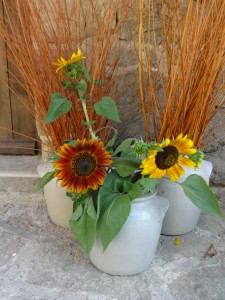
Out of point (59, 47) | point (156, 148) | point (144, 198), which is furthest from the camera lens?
point (59, 47)

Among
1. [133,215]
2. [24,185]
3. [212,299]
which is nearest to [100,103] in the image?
[133,215]

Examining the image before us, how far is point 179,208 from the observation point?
1370 mm

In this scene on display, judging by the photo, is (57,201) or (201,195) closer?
(201,195)

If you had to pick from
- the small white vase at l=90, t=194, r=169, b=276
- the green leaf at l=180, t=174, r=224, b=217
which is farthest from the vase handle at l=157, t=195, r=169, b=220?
the green leaf at l=180, t=174, r=224, b=217

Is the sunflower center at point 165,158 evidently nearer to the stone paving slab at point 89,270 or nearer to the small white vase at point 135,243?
the small white vase at point 135,243

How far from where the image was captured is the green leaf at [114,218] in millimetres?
1082

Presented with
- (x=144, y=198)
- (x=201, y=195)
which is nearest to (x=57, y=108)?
(x=144, y=198)

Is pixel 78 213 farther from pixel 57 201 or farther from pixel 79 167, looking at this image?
pixel 57 201

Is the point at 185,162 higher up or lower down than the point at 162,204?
higher up

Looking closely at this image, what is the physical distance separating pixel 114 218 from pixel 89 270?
0.76 feet

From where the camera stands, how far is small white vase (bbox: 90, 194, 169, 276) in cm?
115

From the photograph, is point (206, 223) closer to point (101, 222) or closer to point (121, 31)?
point (101, 222)

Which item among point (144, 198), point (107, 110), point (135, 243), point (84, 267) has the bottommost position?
point (84, 267)

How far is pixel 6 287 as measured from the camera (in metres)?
1.15
